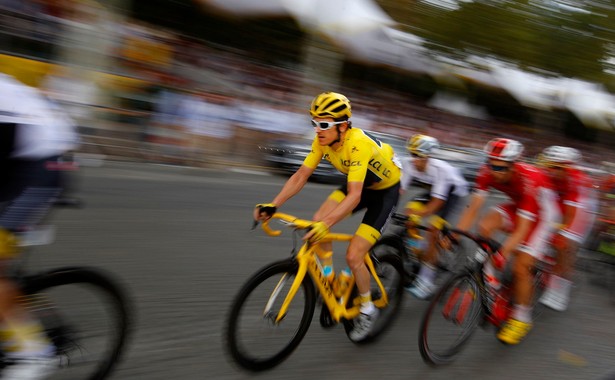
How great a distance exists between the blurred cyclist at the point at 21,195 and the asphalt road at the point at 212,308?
0.82 meters

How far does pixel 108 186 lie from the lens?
29.8 ft

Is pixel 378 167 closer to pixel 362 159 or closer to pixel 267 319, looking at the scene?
pixel 362 159

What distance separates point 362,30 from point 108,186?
11.1 m

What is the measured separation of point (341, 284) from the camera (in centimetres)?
421

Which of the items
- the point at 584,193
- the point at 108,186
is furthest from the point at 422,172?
the point at 108,186

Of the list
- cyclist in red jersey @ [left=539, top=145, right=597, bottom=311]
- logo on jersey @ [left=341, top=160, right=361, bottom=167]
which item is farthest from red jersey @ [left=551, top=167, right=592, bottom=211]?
logo on jersey @ [left=341, top=160, right=361, bottom=167]

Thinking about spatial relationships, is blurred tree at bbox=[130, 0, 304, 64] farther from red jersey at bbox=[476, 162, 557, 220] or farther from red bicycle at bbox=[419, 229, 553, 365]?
red bicycle at bbox=[419, 229, 553, 365]

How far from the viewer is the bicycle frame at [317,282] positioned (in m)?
3.69

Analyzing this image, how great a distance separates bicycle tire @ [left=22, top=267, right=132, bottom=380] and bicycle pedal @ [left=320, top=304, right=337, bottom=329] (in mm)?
1508

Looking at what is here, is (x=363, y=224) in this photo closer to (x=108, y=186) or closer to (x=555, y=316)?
(x=555, y=316)

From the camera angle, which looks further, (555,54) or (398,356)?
(555,54)

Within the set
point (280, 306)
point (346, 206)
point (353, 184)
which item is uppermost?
point (353, 184)

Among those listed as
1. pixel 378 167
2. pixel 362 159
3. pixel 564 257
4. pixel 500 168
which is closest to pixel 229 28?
pixel 564 257

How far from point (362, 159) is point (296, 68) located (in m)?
16.6
